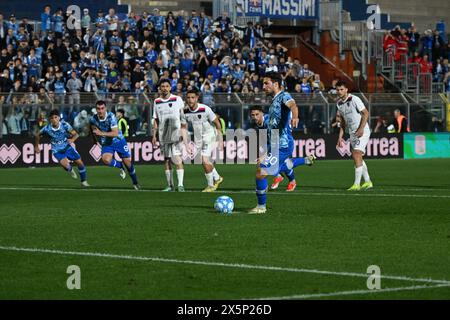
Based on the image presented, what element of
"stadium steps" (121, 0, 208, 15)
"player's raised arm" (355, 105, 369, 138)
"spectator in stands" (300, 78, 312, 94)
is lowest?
"player's raised arm" (355, 105, 369, 138)

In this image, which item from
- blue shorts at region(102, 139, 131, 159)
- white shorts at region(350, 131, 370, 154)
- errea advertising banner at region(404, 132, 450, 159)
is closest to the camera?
white shorts at region(350, 131, 370, 154)

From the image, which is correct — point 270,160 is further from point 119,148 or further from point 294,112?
point 119,148

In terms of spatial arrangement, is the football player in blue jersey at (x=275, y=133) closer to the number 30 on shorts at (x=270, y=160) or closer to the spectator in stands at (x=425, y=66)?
the number 30 on shorts at (x=270, y=160)

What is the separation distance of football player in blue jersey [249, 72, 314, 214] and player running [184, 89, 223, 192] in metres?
5.19

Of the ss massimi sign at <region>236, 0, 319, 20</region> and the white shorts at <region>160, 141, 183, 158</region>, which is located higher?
the ss massimi sign at <region>236, 0, 319, 20</region>

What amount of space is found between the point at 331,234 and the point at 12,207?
7.13 metres

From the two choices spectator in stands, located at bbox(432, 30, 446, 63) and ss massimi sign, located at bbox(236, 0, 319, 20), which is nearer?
ss massimi sign, located at bbox(236, 0, 319, 20)

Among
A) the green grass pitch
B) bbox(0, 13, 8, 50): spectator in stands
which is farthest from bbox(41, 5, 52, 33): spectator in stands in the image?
the green grass pitch

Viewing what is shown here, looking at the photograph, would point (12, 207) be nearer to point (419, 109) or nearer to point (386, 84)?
point (419, 109)

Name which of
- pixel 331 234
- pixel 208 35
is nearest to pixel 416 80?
pixel 208 35

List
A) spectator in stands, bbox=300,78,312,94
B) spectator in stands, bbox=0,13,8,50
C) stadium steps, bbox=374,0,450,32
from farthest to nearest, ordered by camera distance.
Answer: stadium steps, bbox=374,0,450,32 < spectator in stands, bbox=300,78,312,94 < spectator in stands, bbox=0,13,8,50

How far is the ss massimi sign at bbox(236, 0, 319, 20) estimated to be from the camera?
4625cm

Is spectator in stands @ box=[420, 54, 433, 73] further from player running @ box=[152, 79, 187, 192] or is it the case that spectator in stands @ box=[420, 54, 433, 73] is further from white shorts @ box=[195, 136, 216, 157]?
player running @ box=[152, 79, 187, 192]

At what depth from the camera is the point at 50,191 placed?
23.4 meters
